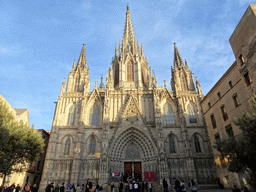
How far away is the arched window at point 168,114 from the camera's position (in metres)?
29.5

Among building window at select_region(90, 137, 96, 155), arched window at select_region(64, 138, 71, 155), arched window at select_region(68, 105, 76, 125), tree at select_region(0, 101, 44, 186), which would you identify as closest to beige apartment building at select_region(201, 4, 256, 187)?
building window at select_region(90, 137, 96, 155)

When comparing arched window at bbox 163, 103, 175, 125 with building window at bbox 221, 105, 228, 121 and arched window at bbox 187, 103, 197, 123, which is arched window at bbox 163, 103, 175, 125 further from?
building window at bbox 221, 105, 228, 121

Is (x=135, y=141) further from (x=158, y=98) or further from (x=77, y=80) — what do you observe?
(x=77, y=80)

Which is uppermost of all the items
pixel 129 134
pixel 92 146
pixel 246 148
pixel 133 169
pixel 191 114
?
pixel 191 114

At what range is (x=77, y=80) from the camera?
3441cm

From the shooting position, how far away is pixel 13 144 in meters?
17.6

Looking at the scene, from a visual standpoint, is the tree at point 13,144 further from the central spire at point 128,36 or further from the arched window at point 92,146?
the central spire at point 128,36

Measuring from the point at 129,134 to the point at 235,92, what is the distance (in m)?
16.1

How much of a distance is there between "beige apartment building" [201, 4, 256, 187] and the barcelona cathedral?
343 centimetres

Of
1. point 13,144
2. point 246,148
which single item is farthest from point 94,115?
point 246,148

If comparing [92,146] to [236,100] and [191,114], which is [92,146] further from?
[236,100]

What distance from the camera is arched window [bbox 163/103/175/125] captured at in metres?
29.5

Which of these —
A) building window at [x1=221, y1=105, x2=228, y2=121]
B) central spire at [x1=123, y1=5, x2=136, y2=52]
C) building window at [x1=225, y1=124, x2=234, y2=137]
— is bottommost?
building window at [x1=225, y1=124, x2=234, y2=137]

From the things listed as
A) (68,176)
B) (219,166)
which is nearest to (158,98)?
(219,166)
